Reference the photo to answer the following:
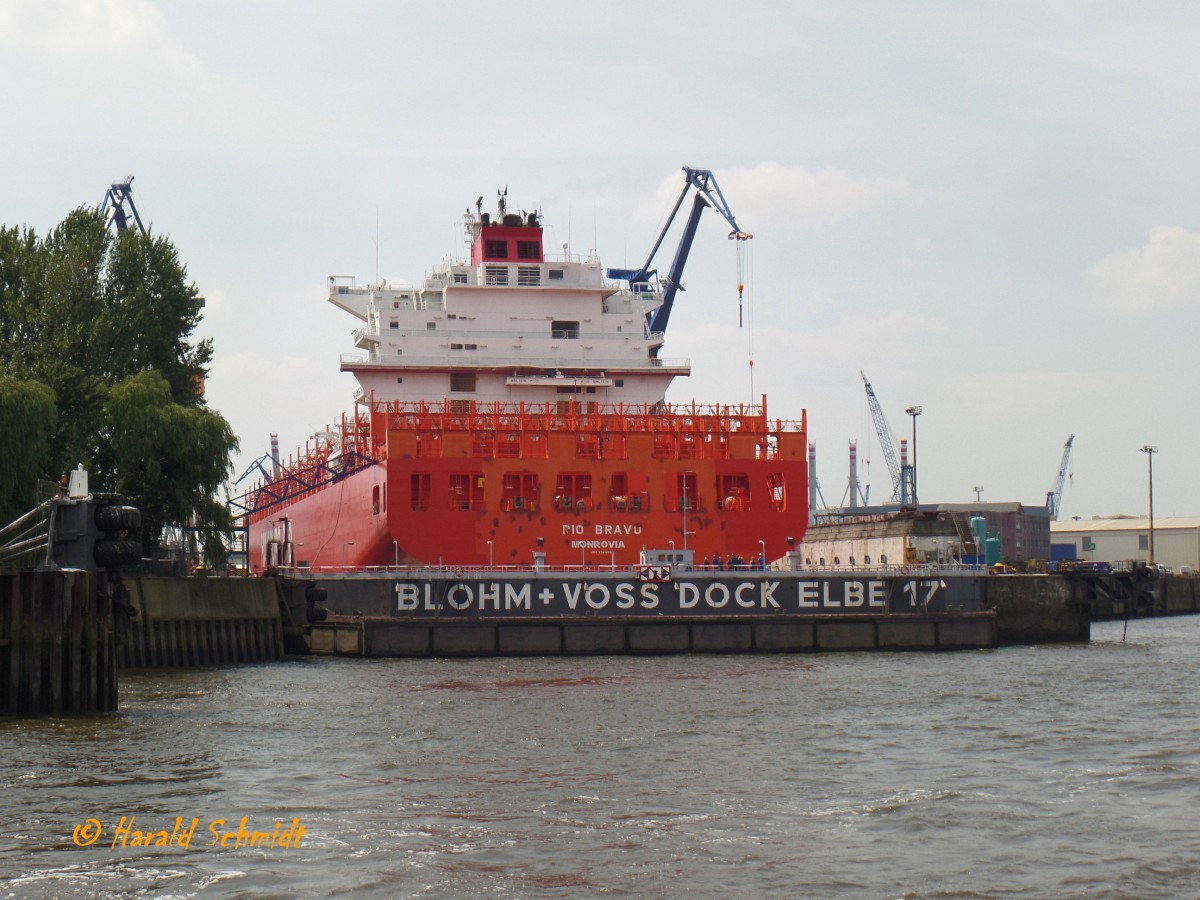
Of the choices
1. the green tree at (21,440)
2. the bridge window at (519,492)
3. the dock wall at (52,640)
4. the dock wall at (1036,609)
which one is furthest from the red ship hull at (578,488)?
the dock wall at (52,640)

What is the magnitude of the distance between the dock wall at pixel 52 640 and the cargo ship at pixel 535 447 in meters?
17.4

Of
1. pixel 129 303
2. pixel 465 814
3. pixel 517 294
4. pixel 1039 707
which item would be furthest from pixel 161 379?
pixel 465 814

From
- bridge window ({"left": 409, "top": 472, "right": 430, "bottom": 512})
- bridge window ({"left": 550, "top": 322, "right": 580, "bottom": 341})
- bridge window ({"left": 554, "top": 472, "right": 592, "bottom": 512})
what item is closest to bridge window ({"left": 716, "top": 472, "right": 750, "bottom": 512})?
bridge window ({"left": 554, "top": 472, "right": 592, "bottom": 512})

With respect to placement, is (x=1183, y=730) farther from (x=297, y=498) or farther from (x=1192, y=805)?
(x=297, y=498)

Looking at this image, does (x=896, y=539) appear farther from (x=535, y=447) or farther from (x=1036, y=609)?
(x=535, y=447)

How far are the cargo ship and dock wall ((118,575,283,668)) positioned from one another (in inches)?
140

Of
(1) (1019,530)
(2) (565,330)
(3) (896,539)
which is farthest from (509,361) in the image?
(1) (1019,530)

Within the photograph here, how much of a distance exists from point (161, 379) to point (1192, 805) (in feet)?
111

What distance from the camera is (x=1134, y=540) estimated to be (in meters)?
135

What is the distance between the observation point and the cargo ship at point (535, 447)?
4444 centimetres

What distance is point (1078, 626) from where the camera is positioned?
1885 inches

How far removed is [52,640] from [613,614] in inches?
703

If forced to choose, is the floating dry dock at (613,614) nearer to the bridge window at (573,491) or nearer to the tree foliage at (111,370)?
the bridge window at (573,491)

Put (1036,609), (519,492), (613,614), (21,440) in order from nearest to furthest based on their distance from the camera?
(21,440)
(613,614)
(519,492)
(1036,609)
